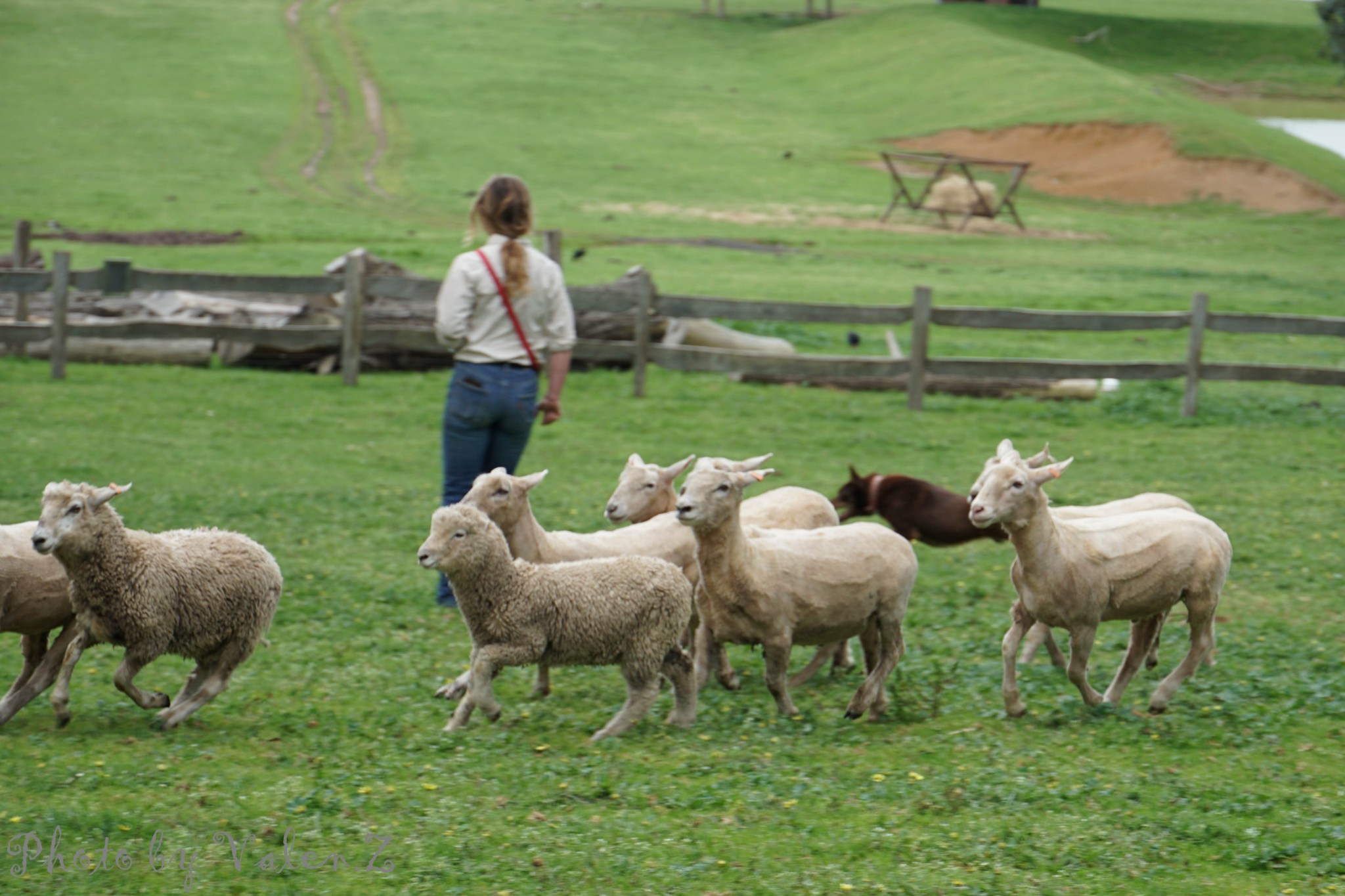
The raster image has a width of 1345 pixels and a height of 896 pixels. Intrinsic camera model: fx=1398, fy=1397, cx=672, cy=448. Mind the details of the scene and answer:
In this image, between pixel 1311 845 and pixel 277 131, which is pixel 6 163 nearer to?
pixel 277 131

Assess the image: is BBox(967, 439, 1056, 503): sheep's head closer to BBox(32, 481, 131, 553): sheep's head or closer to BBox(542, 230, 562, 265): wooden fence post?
BBox(32, 481, 131, 553): sheep's head

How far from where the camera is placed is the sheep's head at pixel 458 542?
6.60m

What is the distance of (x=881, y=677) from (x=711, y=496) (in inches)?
53.9

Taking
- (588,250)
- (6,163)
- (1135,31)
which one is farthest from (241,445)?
(1135,31)

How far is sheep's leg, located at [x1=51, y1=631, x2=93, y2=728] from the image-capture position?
21.4ft

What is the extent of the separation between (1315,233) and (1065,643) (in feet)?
106

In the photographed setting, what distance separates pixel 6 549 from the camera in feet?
21.9

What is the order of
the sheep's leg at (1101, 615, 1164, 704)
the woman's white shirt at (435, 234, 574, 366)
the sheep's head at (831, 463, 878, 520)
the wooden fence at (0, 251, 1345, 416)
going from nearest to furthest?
1. the sheep's leg at (1101, 615, 1164, 704)
2. the woman's white shirt at (435, 234, 574, 366)
3. the sheep's head at (831, 463, 878, 520)
4. the wooden fence at (0, 251, 1345, 416)

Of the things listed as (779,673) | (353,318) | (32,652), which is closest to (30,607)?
(32,652)

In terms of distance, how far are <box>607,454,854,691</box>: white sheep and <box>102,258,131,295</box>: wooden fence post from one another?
10.5 m

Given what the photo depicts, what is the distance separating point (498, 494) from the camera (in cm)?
767

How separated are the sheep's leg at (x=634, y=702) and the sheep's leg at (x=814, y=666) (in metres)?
1.35

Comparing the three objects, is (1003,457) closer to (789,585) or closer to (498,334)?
(789,585)

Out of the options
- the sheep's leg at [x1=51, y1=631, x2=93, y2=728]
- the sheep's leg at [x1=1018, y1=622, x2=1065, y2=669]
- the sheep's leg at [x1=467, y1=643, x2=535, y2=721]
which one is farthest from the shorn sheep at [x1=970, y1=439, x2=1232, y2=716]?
the sheep's leg at [x1=51, y1=631, x2=93, y2=728]
